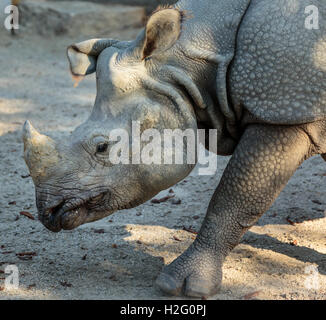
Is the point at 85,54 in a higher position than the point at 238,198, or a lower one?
higher

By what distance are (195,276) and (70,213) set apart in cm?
91

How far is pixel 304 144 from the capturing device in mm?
3807

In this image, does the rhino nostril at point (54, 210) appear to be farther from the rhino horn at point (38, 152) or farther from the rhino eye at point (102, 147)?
the rhino eye at point (102, 147)

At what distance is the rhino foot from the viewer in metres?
4.00

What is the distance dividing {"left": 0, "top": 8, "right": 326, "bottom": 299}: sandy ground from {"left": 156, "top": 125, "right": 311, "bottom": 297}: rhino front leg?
169 millimetres

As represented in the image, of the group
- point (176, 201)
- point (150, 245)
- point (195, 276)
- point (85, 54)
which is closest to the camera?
point (195, 276)

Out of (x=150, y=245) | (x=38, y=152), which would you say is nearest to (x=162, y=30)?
(x=38, y=152)

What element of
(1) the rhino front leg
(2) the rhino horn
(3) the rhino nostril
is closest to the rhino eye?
(2) the rhino horn

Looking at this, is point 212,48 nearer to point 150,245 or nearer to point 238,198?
point 238,198

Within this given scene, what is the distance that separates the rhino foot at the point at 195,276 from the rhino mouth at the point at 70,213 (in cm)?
67

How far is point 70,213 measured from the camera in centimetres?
380

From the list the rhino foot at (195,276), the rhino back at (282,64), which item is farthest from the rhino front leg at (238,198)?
the rhino back at (282,64)

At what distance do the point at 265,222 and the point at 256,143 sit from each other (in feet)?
5.58

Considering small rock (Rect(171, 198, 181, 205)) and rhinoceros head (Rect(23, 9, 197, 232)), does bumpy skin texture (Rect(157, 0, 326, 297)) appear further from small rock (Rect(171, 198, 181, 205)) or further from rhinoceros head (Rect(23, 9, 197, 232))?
small rock (Rect(171, 198, 181, 205))
